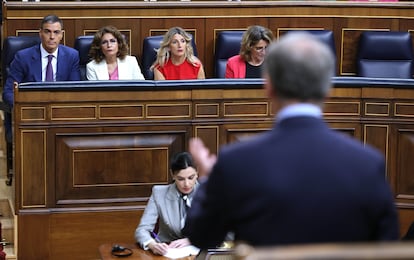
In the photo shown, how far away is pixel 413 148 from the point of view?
19.0 ft

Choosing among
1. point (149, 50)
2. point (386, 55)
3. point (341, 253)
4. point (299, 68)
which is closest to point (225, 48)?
point (149, 50)

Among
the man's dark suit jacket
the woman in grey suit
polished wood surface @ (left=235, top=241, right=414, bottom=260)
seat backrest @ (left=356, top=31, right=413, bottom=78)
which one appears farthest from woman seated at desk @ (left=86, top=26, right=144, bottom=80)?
polished wood surface @ (left=235, top=241, right=414, bottom=260)

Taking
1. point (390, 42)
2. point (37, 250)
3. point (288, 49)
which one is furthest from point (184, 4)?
point (288, 49)

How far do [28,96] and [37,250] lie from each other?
2.90 ft

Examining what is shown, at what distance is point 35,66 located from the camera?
6570 mm

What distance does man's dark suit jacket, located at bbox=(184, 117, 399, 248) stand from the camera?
2.09m

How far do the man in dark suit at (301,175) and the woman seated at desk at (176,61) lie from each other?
15.3ft

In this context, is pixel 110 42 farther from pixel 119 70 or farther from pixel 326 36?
pixel 326 36

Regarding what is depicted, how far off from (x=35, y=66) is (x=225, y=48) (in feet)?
5.23

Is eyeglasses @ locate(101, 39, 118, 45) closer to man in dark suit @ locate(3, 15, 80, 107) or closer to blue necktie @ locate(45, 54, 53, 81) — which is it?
man in dark suit @ locate(3, 15, 80, 107)

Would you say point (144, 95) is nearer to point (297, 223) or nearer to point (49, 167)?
point (49, 167)

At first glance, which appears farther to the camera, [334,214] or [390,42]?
[390,42]

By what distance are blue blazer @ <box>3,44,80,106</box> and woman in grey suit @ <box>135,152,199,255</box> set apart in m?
1.76

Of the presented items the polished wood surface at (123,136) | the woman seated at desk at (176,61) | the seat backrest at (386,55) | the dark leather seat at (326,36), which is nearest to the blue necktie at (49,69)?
the woman seated at desk at (176,61)
